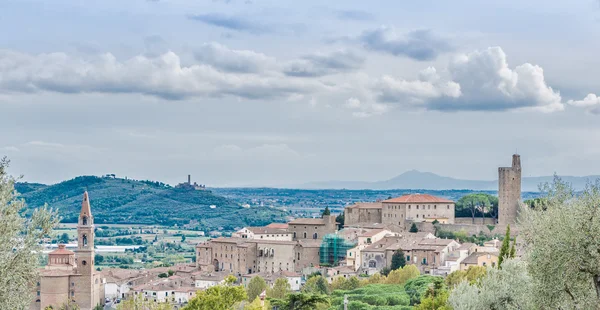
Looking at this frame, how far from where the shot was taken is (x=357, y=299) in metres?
52.4

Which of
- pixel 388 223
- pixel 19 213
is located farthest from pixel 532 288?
pixel 388 223

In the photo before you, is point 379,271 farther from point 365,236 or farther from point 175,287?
point 175,287

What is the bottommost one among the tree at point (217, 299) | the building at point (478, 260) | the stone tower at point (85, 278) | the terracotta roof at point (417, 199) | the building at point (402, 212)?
the stone tower at point (85, 278)

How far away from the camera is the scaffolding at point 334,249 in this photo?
70.4 m

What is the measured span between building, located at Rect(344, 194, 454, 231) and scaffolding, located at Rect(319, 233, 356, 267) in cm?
668

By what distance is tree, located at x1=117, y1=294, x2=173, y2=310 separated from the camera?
1278 inches

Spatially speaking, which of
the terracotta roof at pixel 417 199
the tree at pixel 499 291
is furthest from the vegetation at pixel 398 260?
the tree at pixel 499 291

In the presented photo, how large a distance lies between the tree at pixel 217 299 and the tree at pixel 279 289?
2623 cm

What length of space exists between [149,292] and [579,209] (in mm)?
54601

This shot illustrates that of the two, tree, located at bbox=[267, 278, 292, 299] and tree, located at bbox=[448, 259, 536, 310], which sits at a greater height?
tree, located at bbox=[448, 259, 536, 310]

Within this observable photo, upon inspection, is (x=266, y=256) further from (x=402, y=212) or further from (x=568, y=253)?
(x=568, y=253)

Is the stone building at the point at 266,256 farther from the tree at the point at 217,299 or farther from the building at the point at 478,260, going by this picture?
the tree at the point at 217,299

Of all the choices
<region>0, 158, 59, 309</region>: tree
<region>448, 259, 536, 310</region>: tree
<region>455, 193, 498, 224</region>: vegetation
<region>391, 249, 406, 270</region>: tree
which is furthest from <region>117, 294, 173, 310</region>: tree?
<region>455, 193, 498, 224</region>: vegetation

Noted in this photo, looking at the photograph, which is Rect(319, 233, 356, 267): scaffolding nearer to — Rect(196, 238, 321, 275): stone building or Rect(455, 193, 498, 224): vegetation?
Rect(196, 238, 321, 275): stone building
